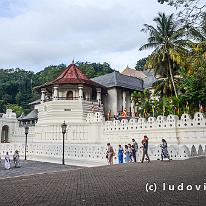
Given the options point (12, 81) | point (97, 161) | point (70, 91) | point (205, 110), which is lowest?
point (97, 161)

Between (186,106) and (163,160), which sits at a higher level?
(186,106)

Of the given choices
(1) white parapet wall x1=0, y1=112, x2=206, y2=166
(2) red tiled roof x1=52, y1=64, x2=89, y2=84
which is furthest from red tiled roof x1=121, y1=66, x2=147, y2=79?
(1) white parapet wall x1=0, y1=112, x2=206, y2=166

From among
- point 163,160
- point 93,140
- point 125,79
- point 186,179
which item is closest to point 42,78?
point 125,79

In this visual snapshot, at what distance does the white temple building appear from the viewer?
76.2ft

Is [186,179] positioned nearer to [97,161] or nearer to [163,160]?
[163,160]

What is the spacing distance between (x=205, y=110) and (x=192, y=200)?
23702 millimetres

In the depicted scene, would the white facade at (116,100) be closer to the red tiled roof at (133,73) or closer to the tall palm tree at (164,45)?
the tall palm tree at (164,45)

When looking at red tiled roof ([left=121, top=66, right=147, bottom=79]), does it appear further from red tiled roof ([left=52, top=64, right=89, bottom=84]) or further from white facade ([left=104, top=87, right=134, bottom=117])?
red tiled roof ([left=52, top=64, right=89, bottom=84])

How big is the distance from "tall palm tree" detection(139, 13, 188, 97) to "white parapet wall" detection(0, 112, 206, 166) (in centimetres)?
798

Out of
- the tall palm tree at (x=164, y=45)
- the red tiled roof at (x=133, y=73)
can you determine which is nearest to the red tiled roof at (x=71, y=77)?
the tall palm tree at (x=164, y=45)

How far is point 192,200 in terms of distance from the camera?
6.87m

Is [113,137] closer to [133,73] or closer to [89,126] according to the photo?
[89,126]

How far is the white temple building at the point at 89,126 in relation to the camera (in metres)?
23.2

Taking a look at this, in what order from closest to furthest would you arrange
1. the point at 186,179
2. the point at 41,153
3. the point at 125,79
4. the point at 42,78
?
the point at 186,179 → the point at 41,153 → the point at 125,79 → the point at 42,78
